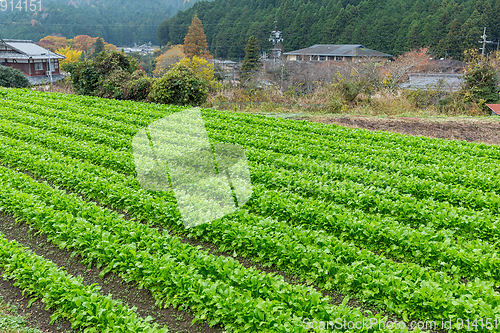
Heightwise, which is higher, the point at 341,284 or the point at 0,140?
the point at 0,140

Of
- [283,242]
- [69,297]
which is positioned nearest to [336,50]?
[283,242]

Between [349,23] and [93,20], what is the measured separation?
47961 mm

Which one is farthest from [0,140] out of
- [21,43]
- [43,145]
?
[21,43]

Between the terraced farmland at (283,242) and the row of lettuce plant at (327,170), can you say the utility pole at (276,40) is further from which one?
the terraced farmland at (283,242)

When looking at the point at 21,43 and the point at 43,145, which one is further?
the point at 21,43

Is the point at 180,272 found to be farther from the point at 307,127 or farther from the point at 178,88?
the point at 178,88

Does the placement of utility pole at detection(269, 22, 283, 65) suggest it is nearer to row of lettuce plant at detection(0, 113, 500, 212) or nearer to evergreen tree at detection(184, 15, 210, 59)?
evergreen tree at detection(184, 15, 210, 59)

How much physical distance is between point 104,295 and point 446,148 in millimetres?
9756

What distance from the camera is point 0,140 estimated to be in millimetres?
10102

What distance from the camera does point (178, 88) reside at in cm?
1733

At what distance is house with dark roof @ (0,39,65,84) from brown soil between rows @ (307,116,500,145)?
31469mm

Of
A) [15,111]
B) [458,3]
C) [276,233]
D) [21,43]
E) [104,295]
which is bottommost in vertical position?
[104,295]

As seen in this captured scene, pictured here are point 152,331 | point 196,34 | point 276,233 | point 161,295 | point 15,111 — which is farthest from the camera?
point 196,34

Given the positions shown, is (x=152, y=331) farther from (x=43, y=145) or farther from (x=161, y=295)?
(x=43, y=145)
